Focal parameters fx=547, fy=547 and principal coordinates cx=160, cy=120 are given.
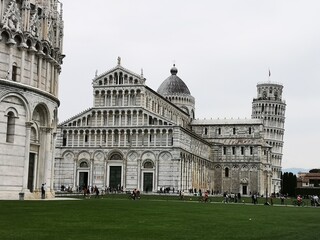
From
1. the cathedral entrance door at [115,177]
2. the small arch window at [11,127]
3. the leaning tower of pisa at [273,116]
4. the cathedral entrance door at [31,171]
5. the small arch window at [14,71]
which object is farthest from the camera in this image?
the leaning tower of pisa at [273,116]

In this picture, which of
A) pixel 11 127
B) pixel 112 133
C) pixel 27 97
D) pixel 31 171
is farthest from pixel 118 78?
pixel 11 127

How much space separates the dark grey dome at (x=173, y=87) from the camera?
120 metres

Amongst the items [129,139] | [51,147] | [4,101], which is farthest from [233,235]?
[129,139]

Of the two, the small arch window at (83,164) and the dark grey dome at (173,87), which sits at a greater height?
the dark grey dome at (173,87)

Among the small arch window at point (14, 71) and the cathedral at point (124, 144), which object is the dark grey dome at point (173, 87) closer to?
the cathedral at point (124, 144)

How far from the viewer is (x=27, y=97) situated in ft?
132

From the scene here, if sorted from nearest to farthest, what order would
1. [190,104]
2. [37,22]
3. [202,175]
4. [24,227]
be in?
[24,227] < [37,22] < [202,175] < [190,104]

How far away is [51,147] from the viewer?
4500cm

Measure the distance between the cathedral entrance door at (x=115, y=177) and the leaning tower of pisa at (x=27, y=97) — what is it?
42219 millimetres

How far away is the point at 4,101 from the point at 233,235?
83.0ft

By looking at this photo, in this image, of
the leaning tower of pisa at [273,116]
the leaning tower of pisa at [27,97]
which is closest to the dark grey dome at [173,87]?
the leaning tower of pisa at [273,116]

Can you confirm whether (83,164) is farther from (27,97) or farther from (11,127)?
(11,127)

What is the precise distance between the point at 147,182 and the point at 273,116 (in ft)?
186

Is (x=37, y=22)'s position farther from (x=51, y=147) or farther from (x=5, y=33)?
(x=51, y=147)
